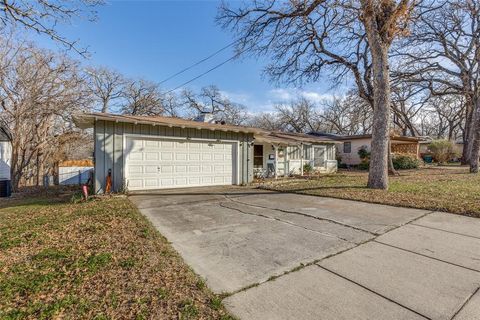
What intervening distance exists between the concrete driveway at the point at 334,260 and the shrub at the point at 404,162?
52.8 ft

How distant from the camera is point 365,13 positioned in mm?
8148

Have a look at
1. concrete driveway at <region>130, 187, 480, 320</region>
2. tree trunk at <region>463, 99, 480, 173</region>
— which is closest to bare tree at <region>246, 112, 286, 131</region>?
tree trunk at <region>463, 99, 480, 173</region>

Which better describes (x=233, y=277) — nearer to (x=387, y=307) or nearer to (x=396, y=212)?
(x=387, y=307)

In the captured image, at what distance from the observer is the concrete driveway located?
2.27 meters

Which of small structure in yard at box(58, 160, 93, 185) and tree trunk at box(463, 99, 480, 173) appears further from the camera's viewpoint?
small structure in yard at box(58, 160, 93, 185)

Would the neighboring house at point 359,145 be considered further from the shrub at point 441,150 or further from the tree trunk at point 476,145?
the tree trunk at point 476,145

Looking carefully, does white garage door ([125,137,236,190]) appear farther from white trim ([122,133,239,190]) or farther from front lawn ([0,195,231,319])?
front lawn ([0,195,231,319])

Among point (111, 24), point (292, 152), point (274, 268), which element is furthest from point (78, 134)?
point (274, 268)

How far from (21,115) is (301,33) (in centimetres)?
1382

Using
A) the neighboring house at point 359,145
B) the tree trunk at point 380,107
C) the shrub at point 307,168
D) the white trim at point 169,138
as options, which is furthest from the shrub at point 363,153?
the white trim at point 169,138

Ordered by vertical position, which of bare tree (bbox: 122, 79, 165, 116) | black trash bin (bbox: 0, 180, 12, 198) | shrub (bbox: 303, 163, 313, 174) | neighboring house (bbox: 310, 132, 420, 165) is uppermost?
bare tree (bbox: 122, 79, 165, 116)

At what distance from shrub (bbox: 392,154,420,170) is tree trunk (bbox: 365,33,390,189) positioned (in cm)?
1298

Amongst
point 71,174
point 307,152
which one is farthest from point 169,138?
point 71,174

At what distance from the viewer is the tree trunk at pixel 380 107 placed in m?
8.75
